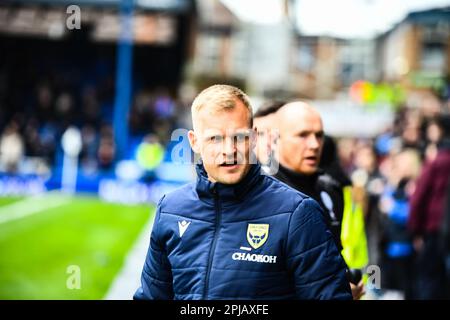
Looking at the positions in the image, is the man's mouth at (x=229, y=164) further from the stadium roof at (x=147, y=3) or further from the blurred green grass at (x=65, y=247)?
the stadium roof at (x=147, y=3)

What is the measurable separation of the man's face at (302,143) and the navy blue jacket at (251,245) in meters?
1.02

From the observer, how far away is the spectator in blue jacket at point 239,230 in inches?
92.0

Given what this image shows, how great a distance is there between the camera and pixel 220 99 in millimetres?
2408

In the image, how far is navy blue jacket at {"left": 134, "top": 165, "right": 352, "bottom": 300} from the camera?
233cm

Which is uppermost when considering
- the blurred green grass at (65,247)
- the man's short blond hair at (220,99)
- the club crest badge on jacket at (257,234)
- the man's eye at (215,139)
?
the man's short blond hair at (220,99)

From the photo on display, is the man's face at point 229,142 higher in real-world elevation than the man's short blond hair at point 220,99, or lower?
lower

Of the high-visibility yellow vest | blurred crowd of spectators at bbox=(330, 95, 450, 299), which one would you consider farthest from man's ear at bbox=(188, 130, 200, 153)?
blurred crowd of spectators at bbox=(330, 95, 450, 299)

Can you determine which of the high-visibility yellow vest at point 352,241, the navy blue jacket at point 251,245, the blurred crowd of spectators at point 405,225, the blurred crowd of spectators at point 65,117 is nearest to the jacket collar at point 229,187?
the navy blue jacket at point 251,245

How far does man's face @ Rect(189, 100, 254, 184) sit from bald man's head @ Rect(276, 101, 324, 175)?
1.09 metres

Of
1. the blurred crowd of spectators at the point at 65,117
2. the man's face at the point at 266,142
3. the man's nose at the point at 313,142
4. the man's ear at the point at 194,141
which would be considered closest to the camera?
the man's ear at the point at 194,141

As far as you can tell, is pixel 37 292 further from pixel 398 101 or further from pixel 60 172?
pixel 398 101

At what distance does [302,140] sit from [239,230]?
120 centimetres

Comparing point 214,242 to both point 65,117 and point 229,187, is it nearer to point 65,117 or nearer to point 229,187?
point 229,187

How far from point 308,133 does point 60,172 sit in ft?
58.1
